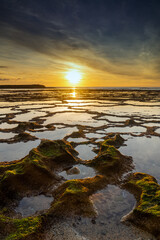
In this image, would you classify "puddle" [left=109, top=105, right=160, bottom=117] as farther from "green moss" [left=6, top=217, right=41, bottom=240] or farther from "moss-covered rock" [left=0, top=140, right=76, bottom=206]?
"green moss" [left=6, top=217, right=41, bottom=240]

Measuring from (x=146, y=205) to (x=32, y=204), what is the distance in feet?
8.21

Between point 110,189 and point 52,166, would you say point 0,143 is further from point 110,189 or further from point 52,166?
point 110,189

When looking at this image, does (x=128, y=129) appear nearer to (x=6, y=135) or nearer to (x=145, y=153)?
(x=145, y=153)

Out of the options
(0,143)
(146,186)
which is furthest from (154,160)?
(0,143)

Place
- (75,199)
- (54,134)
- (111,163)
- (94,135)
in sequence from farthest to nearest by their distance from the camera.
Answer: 1. (54,134)
2. (94,135)
3. (111,163)
4. (75,199)

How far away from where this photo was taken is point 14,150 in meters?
6.85

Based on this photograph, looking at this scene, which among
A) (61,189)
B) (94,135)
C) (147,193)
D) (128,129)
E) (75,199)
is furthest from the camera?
(128,129)

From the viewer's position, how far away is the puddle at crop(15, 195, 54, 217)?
3.39 meters

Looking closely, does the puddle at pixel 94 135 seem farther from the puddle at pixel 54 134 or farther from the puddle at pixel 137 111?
the puddle at pixel 137 111

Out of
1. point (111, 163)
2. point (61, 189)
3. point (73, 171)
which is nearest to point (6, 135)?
point (73, 171)

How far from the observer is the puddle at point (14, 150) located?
6.12 m

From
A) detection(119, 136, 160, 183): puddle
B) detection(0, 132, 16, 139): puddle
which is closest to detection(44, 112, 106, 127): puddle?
detection(0, 132, 16, 139): puddle

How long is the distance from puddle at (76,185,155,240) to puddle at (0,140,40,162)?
373 cm

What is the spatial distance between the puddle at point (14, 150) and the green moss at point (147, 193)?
4311mm
